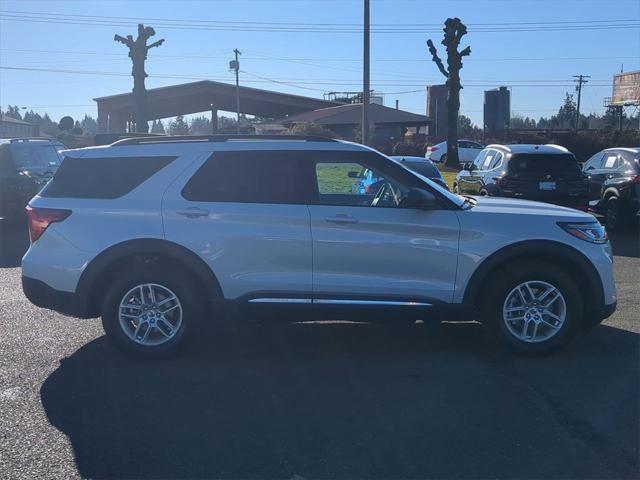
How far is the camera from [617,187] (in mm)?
14281

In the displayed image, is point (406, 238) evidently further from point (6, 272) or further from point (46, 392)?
point (6, 272)

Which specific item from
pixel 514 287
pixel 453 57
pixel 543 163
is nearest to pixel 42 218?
pixel 514 287

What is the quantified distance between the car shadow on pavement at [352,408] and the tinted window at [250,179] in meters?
1.40

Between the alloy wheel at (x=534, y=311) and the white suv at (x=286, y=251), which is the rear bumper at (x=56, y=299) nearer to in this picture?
the white suv at (x=286, y=251)

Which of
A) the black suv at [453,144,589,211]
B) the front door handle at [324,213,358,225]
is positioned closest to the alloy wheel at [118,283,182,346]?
the front door handle at [324,213,358,225]

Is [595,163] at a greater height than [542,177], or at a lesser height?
greater

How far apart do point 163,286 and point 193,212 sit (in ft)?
2.23

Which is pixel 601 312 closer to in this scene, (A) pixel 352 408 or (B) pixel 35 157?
(A) pixel 352 408

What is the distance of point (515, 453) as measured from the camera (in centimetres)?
448

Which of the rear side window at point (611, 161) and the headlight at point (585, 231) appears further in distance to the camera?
the rear side window at point (611, 161)

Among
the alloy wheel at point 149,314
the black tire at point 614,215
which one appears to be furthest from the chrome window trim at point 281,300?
the black tire at point 614,215

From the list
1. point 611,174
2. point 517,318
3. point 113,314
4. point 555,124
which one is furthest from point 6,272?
point 555,124

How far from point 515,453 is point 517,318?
2.05 meters

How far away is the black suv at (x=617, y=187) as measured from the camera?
13961mm
